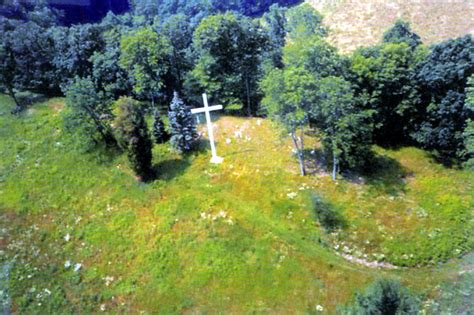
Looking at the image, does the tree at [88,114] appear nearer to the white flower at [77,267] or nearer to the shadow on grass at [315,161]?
the white flower at [77,267]

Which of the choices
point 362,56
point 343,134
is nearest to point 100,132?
point 343,134

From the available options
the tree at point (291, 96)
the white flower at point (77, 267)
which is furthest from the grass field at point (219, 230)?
the tree at point (291, 96)

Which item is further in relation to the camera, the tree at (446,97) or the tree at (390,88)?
the tree at (390,88)

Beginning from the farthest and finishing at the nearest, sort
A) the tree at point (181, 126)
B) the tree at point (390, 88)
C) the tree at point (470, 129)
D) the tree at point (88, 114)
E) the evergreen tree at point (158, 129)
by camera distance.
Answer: the evergreen tree at point (158, 129) → the tree at point (390, 88) → the tree at point (181, 126) → the tree at point (88, 114) → the tree at point (470, 129)

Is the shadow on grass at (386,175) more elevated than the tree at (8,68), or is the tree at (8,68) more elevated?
the tree at (8,68)

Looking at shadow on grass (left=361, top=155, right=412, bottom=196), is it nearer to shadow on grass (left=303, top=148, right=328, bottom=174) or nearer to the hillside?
shadow on grass (left=303, top=148, right=328, bottom=174)

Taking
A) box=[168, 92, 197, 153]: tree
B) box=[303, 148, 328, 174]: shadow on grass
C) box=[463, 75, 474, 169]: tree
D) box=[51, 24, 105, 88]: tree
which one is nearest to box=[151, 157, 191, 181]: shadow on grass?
box=[168, 92, 197, 153]: tree
